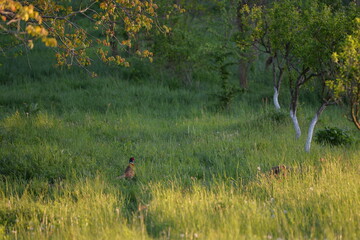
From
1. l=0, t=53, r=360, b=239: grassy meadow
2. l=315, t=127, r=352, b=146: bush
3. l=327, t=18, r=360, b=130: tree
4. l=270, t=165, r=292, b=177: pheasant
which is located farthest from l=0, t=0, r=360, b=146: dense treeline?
l=270, t=165, r=292, b=177: pheasant

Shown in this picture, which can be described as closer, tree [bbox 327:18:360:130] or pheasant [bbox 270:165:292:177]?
tree [bbox 327:18:360:130]

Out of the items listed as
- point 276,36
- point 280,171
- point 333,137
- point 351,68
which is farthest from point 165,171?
point 333,137

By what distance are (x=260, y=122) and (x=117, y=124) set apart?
12.2 feet

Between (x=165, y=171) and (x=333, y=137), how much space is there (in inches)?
161

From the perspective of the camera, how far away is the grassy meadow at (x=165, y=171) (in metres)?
5.49

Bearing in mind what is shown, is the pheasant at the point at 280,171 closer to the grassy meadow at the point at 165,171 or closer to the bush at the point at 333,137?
the grassy meadow at the point at 165,171

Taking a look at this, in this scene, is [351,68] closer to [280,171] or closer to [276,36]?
[280,171]

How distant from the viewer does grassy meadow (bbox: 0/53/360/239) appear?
5.49m

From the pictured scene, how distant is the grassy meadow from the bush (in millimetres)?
389

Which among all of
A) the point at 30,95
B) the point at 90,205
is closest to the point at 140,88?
the point at 30,95

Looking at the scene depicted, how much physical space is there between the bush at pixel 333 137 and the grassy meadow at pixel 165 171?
1.28 feet

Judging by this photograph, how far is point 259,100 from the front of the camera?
1677 centimetres

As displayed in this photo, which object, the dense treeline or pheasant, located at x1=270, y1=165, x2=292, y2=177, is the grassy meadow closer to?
pheasant, located at x1=270, y1=165, x2=292, y2=177

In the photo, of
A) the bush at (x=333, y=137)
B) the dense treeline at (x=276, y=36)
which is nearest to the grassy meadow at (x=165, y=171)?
the bush at (x=333, y=137)
